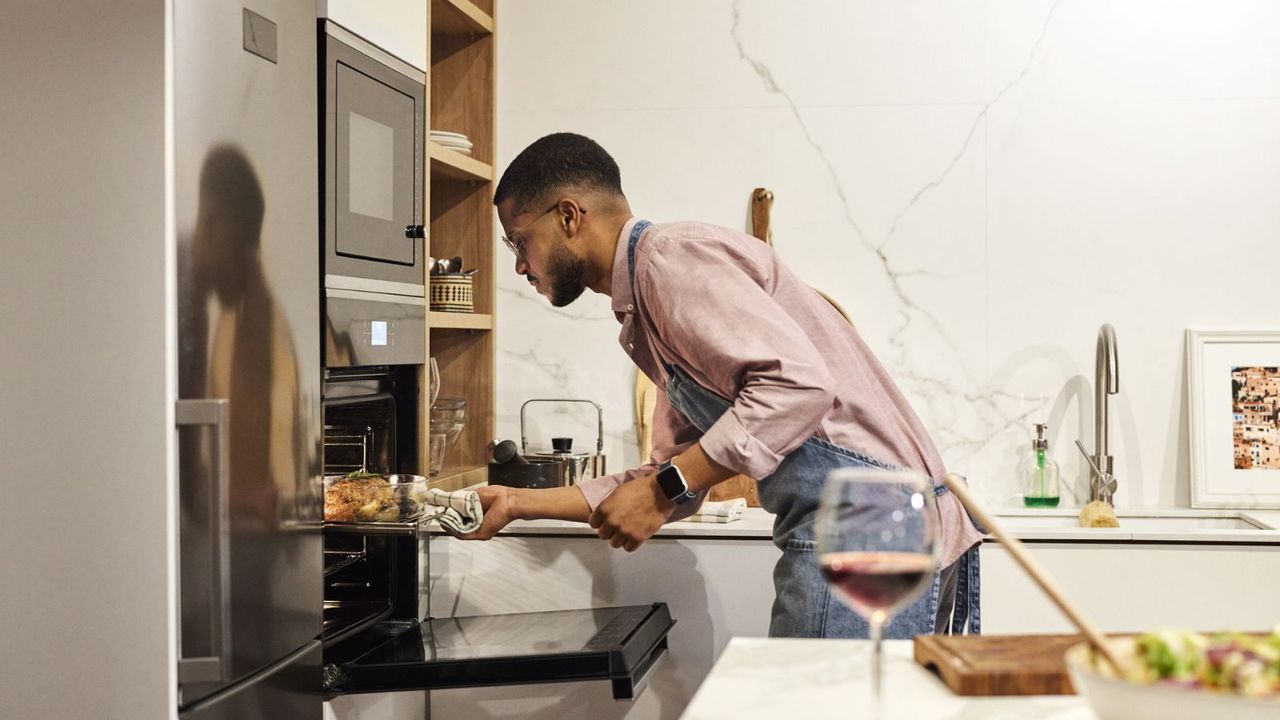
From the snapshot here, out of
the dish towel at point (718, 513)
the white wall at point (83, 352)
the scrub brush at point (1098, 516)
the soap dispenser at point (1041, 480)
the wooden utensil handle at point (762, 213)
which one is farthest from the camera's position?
the wooden utensil handle at point (762, 213)

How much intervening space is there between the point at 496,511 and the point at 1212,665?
4.51 feet

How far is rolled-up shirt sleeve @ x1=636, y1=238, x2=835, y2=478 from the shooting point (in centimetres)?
170

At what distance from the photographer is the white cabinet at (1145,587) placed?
8.25 feet

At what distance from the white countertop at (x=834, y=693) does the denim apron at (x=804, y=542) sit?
0.56 m

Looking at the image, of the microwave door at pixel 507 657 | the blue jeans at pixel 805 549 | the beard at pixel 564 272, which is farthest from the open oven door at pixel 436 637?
the beard at pixel 564 272

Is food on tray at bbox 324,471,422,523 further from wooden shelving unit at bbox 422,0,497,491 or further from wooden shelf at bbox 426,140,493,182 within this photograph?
wooden shelving unit at bbox 422,0,497,491

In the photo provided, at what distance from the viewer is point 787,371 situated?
169cm

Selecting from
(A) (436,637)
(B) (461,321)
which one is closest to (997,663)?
(A) (436,637)

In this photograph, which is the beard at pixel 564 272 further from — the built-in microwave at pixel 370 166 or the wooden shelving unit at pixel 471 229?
the wooden shelving unit at pixel 471 229

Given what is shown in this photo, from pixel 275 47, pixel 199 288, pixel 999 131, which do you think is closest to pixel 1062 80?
pixel 999 131

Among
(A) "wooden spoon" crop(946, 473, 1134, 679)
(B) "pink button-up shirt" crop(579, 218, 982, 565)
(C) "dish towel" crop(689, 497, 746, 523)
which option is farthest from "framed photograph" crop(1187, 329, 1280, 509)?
(A) "wooden spoon" crop(946, 473, 1134, 679)

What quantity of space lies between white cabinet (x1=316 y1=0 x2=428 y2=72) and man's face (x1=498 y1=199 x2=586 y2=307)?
479 mm

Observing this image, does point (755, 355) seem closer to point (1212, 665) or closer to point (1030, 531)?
point (1212, 665)

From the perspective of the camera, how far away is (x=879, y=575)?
0.89m
